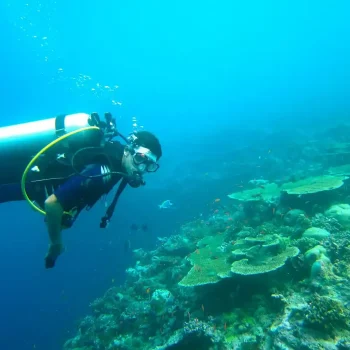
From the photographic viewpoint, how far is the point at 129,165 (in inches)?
149

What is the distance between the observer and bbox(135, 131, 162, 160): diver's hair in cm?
413

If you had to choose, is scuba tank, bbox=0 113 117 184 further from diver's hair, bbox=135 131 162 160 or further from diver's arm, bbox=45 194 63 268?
diver's arm, bbox=45 194 63 268

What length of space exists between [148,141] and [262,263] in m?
3.89

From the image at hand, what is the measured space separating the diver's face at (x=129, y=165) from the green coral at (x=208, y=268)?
11.8ft

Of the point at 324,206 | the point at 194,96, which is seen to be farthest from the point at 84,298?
the point at 194,96

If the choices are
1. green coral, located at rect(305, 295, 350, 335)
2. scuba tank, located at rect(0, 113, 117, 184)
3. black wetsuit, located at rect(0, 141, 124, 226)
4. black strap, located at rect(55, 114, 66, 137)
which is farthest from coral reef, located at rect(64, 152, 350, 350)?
black strap, located at rect(55, 114, 66, 137)

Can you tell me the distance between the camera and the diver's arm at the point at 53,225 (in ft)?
10.2

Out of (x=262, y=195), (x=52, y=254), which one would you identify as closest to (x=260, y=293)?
(x=52, y=254)

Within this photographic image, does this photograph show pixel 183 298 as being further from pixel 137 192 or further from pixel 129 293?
pixel 137 192

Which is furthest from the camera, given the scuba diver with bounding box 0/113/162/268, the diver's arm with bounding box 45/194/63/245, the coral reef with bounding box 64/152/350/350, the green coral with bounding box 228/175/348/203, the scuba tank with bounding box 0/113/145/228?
the green coral with bounding box 228/175/348/203

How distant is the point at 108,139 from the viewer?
14.0 ft

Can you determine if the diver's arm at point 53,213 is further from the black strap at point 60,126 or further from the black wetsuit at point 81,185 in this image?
the black strap at point 60,126

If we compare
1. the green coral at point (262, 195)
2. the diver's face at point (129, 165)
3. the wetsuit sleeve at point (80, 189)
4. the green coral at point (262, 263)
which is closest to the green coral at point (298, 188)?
the green coral at point (262, 195)

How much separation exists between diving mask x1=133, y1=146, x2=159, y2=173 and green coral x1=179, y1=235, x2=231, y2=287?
3.41 meters
